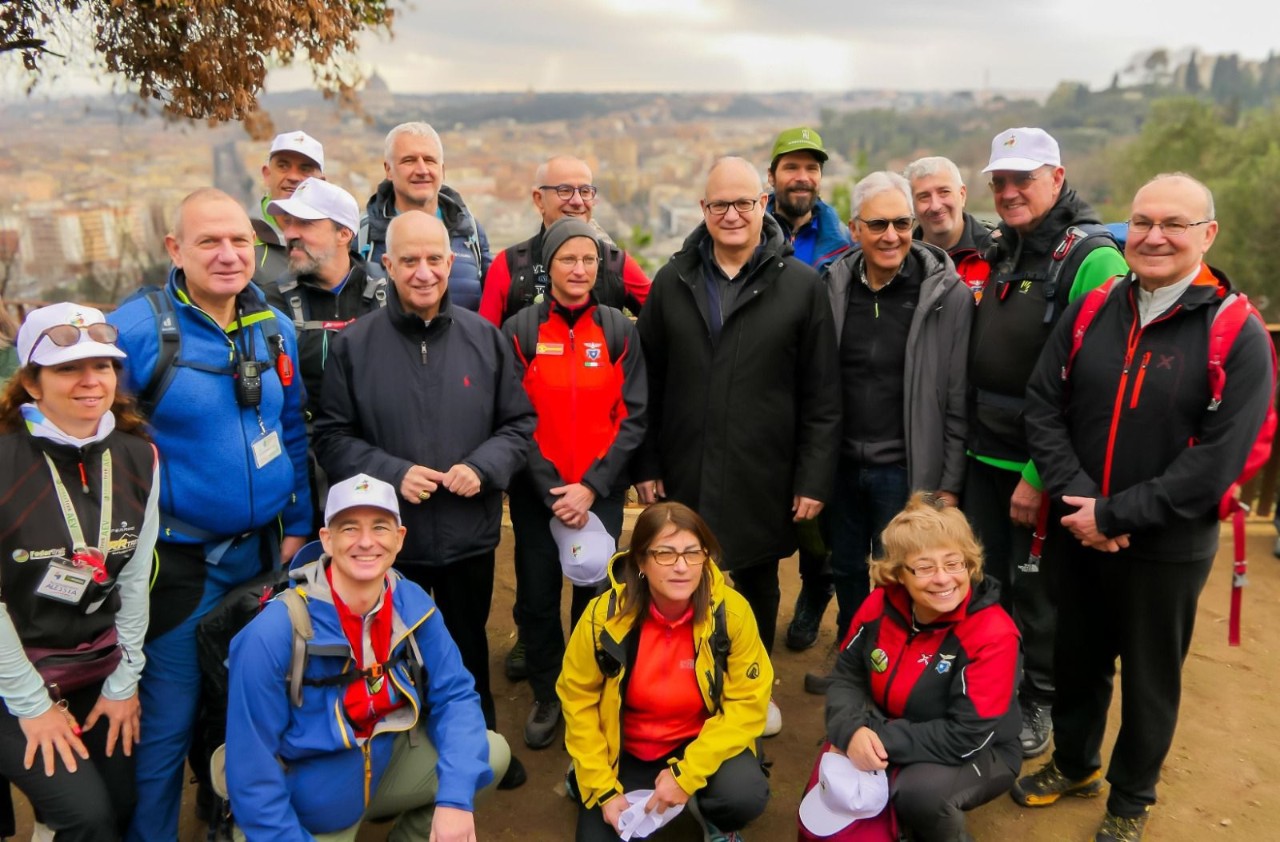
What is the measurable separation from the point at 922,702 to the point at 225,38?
5525 millimetres

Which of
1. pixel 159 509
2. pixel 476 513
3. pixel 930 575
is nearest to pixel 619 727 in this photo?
pixel 476 513

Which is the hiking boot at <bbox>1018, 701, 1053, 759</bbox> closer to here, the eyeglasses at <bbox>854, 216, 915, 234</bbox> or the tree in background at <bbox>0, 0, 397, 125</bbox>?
the eyeglasses at <bbox>854, 216, 915, 234</bbox>

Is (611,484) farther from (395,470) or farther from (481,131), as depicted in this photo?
(481,131)

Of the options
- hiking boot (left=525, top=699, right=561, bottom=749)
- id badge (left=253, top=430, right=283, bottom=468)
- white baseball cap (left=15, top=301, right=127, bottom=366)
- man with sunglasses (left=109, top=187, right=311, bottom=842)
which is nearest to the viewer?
white baseball cap (left=15, top=301, right=127, bottom=366)

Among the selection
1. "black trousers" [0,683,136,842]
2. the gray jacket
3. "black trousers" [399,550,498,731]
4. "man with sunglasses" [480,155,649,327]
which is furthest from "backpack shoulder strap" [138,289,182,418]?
the gray jacket

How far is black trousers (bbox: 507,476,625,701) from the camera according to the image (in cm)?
363

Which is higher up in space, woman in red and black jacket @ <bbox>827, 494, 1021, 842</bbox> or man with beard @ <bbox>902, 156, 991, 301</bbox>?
man with beard @ <bbox>902, 156, 991, 301</bbox>

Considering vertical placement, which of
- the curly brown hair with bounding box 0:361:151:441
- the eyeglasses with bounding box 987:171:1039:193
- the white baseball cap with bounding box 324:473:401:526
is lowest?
the white baseball cap with bounding box 324:473:401:526

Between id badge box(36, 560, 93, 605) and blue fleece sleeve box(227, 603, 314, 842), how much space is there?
483 mm

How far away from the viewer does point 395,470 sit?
3117mm

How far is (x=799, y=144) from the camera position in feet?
14.8

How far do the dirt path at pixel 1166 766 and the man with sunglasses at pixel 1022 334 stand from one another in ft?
1.59

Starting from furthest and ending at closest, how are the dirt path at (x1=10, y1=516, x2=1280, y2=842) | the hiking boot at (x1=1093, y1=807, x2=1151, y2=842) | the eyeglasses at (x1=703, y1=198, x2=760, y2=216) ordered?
the eyeglasses at (x1=703, y1=198, x2=760, y2=216) → the dirt path at (x1=10, y1=516, x2=1280, y2=842) → the hiking boot at (x1=1093, y1=807, x2=1151, y2=842)

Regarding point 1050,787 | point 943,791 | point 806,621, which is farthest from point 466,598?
point 1050,787
